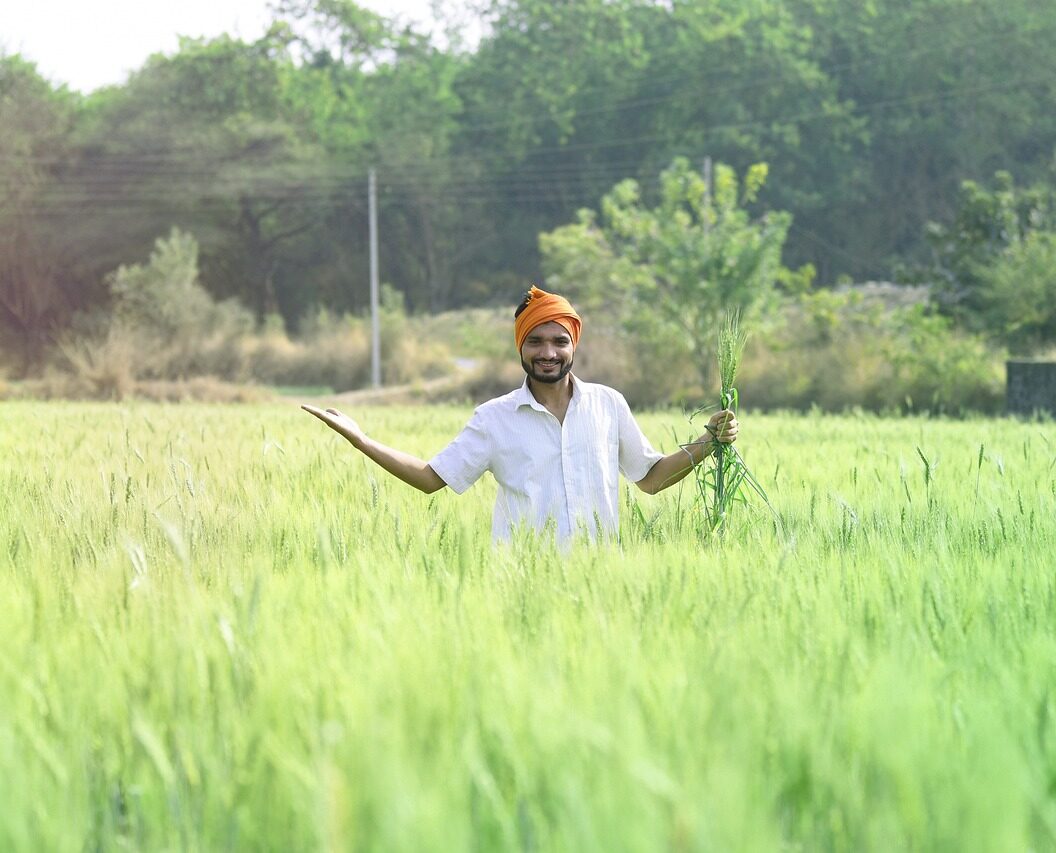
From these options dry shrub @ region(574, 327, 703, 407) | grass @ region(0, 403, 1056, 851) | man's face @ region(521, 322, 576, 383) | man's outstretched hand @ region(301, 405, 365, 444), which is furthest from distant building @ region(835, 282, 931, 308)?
grass @ region(0, 403, 1056, 851)

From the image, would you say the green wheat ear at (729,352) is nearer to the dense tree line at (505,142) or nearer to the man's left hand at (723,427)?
the man's left hand at (723,427)

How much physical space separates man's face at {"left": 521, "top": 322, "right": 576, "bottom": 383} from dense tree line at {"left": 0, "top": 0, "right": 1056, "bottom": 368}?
40.3 metres

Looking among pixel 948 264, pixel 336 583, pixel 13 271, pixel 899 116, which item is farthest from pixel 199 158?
pixel 336 583

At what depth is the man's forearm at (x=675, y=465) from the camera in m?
3.61

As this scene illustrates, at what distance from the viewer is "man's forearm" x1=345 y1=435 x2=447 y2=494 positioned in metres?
3.49

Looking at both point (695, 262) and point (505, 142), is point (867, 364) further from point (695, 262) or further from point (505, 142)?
point (505, 142)

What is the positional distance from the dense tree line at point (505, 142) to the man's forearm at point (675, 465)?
132ft

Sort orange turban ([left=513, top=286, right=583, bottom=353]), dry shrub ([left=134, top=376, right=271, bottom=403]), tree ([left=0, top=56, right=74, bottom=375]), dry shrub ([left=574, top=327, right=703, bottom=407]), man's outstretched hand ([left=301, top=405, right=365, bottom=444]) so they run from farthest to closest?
tree ([left=0, top=56, right=74, bottom=375]) < dry shrub ([left=574, top=327, right=703, bottom=407]) < dry shrub ([left=134, top=376, right=271, bottom=403]) < orange turban ([left=513, top=286, right=583, bottom=353]) < man's outstretched hand ([left=301, top=405, right=365, bottom=444])

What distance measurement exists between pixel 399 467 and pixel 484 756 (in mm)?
2135

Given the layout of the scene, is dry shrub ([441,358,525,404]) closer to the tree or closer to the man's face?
the man's face

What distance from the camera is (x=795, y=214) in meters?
46.8

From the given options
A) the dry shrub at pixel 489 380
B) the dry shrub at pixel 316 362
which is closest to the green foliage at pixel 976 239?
the dry shrub at pixel 489 380

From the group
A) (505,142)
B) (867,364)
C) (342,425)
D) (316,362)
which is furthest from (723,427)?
(505,142)

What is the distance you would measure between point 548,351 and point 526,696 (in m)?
2.10
